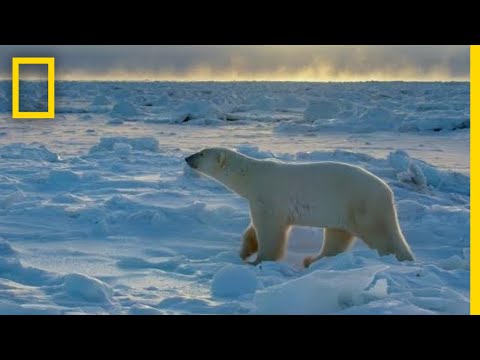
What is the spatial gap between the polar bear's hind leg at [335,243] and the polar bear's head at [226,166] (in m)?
0.72

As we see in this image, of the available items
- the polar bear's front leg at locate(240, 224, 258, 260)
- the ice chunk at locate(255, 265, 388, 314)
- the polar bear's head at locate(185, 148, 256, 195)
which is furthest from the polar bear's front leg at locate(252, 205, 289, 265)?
the ice chunk at locate(255, 265, 388, 314)

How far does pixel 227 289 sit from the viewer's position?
353 centimetres

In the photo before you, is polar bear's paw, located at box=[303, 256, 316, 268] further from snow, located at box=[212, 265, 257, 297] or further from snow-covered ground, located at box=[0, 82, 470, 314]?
snow, located at box=[212, 265, 257, 297]

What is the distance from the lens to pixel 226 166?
4832 millimetres

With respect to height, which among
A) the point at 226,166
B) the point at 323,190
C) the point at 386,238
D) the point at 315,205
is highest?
the point at 226,166

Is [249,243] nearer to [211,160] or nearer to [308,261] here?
[308,261]

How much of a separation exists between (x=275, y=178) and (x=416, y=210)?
1.92 meters

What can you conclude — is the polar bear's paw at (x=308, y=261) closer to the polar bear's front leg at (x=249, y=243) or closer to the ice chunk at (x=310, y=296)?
the polar bear's front leg at (x=249, y=243)

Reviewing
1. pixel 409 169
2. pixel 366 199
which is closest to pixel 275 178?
pixel 366 199

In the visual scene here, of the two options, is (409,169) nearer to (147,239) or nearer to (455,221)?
(455,221)

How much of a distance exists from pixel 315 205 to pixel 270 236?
388mm

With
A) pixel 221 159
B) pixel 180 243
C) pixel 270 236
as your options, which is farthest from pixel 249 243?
pixel 221 159

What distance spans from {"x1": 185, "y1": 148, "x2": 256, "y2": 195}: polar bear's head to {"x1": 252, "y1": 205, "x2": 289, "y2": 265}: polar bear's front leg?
37 cm

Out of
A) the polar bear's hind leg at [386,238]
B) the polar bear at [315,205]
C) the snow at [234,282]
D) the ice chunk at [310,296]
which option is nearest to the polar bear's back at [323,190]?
the polar bear at [315,205]
